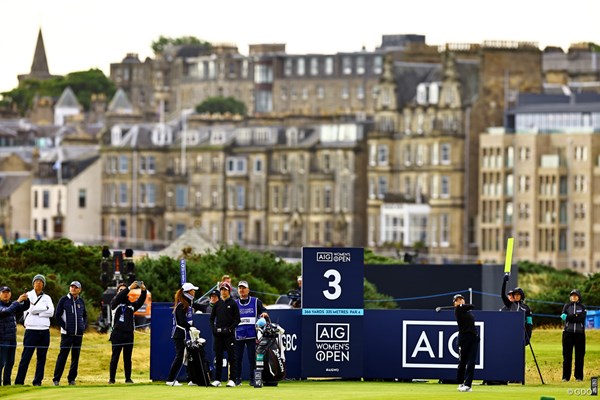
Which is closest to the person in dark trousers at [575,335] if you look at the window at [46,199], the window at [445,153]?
the window at [445,153]

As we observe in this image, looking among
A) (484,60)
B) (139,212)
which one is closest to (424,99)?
(484,60)

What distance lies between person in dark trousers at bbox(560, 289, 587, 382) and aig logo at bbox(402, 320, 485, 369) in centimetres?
181

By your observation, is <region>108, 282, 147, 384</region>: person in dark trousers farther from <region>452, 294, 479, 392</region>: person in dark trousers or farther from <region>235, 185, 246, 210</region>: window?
<region>235, 185, 246, 210</region>: window

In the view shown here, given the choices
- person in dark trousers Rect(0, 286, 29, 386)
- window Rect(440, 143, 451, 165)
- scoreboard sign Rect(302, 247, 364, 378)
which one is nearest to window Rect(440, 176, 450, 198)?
window Rect(440, 143, 451, 165)

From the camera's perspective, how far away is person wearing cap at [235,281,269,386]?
48500 millimetres

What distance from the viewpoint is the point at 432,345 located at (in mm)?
50688

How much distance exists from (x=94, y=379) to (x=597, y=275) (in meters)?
27.7

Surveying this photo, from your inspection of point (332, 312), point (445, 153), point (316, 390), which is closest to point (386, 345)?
point (332, 312)

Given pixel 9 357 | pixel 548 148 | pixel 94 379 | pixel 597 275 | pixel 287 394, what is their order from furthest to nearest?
pixel 548 148, pixel 597 275, pixel 94 379, pixel 9 357, pixel 287 394

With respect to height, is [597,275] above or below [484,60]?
below

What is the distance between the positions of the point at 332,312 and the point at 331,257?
3.49ft

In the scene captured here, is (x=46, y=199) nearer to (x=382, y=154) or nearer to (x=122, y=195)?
(x=122, y=195)

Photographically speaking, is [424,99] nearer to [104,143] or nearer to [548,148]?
[548,148]

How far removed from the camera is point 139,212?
188 m
